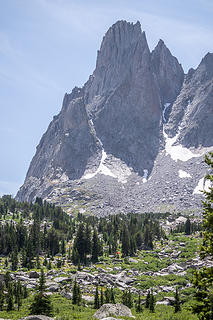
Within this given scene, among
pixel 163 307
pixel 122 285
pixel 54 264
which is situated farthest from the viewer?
pixel 54 264

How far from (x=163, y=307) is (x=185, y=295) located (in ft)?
23.1

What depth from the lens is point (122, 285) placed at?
64125 mm

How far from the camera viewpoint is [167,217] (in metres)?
162

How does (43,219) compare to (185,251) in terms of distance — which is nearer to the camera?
(185,251)

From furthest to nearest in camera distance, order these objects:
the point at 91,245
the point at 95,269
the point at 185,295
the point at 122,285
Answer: the point at 91,245, the point at 95,269, the point at 122,285, the point at 185,295

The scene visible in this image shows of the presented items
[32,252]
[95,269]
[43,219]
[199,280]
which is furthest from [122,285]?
[43,219]

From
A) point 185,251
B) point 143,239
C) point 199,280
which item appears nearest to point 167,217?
point 143,239

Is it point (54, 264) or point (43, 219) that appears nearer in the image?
point (54, 264)

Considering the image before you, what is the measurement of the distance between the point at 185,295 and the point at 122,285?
580 inches

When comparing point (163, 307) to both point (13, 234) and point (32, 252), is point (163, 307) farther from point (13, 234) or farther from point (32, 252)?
point (13, 234)

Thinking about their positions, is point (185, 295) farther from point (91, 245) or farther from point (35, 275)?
point (91, 245)

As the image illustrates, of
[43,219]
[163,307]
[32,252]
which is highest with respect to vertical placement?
[43,219]

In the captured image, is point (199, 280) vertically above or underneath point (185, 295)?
above

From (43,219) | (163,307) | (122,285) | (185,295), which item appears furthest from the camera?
(43,219)
